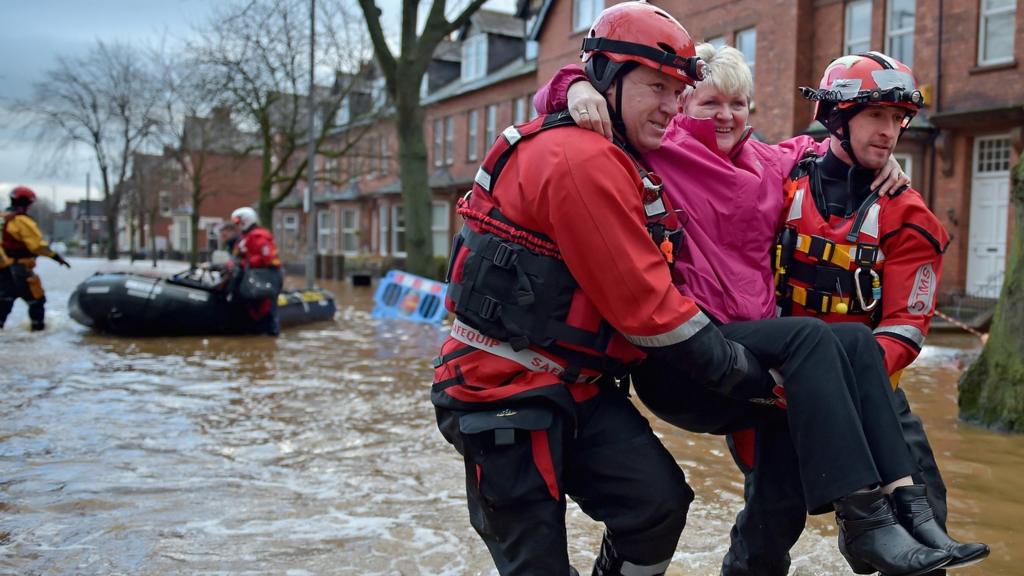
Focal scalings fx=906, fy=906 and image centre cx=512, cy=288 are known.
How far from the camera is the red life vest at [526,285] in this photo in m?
2.70

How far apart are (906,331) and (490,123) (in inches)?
1286

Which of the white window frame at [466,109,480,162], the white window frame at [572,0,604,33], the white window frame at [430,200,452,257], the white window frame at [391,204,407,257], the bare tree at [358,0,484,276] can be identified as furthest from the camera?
the white window frame at [391,204,407,257]

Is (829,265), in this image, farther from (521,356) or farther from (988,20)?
(988,20)

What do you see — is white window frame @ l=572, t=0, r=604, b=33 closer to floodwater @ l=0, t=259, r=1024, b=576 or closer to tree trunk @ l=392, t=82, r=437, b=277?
tree trunk @ l=392, t=82, r=437, b=277

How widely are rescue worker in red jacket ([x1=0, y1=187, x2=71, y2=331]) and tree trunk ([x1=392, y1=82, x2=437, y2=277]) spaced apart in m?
7.15

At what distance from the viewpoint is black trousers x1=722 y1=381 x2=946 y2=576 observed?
3.18 m

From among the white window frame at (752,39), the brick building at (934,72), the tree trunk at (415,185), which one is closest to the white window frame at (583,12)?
the brick building at (934,72)

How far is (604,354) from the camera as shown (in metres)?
2.79

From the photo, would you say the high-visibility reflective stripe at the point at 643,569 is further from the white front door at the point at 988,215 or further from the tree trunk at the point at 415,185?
the white front door at the point at 988,215

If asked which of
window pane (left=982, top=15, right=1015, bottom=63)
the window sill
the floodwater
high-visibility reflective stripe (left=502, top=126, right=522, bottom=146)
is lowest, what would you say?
the floodwater

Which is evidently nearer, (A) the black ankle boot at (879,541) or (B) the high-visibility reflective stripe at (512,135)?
(A) the black ankle boot at (879,541)

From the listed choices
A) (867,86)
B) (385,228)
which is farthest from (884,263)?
(385,228)

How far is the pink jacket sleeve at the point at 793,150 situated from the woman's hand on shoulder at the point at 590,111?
1151 mm

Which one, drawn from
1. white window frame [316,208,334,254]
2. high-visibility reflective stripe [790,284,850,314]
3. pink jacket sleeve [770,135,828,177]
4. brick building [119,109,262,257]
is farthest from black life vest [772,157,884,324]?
white window frame [316,208,334,254]
